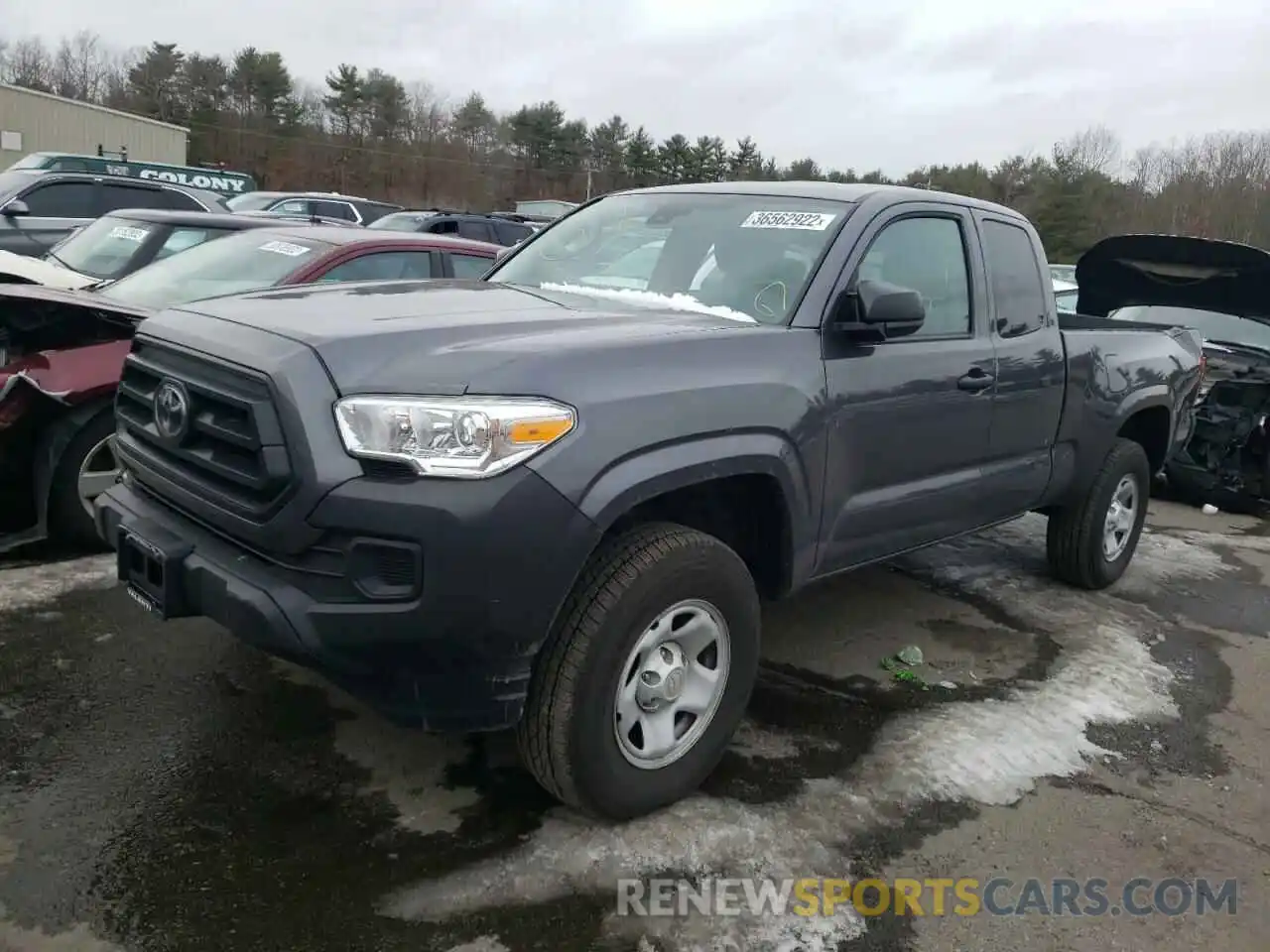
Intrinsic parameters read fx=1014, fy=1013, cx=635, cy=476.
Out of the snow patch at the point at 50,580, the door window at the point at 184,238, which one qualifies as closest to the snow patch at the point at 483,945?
the snow patch at the point at 50,580

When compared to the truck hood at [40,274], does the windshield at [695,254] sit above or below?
above

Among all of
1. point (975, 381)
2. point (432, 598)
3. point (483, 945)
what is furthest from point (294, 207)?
point (483, 945)

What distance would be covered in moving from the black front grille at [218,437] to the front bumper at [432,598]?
173 millimetres

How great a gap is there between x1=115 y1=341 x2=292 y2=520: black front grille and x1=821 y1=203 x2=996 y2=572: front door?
1729mm

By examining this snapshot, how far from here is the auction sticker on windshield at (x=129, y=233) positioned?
664cm

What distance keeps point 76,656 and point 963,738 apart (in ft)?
10.8

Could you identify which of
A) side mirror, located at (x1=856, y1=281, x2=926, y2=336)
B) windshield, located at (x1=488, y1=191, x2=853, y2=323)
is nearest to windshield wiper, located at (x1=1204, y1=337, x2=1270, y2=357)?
windshield, located at (x1=488, y1=191, x2=853, y2=323)

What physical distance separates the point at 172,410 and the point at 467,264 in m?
4.05

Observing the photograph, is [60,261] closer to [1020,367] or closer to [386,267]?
[386,267]

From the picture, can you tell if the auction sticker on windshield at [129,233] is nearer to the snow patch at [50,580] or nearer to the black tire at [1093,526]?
the snow patch at [50,580]

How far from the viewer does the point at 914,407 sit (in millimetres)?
3656

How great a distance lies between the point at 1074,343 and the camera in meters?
4.74

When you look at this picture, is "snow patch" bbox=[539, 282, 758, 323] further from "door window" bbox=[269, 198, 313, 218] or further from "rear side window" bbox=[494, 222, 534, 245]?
"door window" bbox=[269, 198, 313, 218]

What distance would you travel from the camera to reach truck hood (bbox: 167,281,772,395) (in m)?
2.54
